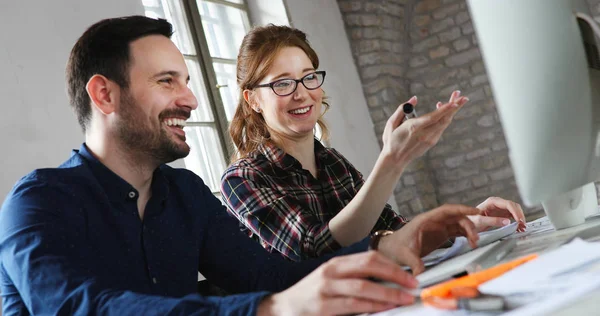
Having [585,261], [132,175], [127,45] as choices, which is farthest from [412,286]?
[127,45]

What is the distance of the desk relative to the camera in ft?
1.84

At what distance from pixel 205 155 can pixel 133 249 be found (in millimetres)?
2359

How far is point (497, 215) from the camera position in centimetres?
167

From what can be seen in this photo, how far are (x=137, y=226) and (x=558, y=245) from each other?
2.49 feet

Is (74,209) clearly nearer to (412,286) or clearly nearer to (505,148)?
(412,286)

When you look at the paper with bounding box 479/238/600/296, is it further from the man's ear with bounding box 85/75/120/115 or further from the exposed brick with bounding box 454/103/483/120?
the exposed brick with bounding box 454/103/483/120

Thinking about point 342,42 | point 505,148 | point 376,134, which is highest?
point 342,42

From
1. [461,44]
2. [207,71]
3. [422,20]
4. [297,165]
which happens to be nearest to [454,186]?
[461,44]

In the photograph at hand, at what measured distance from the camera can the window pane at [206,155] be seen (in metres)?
3.55

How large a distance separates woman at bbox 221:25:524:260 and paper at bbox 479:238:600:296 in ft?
1.80

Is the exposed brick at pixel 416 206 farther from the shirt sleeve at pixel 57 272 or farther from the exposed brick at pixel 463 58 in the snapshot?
the shirt sleeve at pixel 57 272

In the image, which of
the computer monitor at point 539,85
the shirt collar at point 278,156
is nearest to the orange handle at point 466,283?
the computer monitor at point 539,85

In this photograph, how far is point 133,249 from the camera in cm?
129

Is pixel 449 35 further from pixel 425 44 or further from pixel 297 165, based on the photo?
pixel 297 165
